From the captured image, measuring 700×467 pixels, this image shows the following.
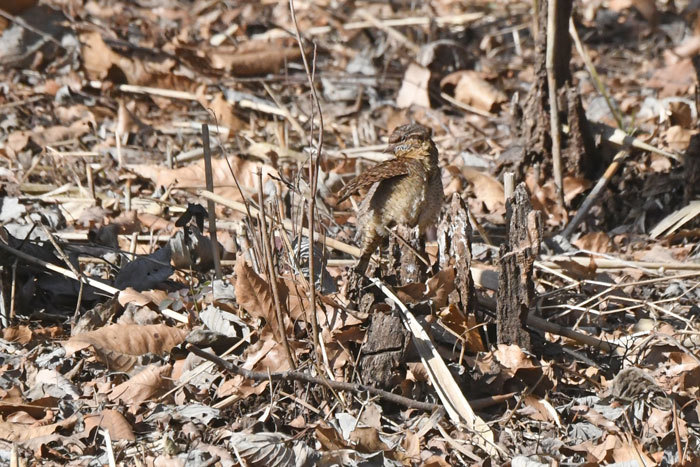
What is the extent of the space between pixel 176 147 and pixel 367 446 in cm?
355

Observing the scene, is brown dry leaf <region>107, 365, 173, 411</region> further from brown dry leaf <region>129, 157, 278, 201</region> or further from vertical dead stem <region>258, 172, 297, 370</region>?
brown dry leaf <region>129, 157, 278, 201</region>

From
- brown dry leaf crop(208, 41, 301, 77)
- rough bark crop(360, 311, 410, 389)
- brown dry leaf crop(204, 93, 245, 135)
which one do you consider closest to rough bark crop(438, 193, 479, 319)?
rough bark crop(360, 311, 410, 389)

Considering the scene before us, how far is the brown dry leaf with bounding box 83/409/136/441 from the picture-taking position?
10.6 ft

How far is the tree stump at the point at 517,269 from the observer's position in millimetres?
3410

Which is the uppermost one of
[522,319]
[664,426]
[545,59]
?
[545,59]

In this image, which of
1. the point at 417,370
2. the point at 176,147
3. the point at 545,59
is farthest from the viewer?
the point at 176,147

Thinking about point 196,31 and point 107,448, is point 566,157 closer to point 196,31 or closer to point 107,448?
point 107,448

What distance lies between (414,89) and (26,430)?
4.23 metres

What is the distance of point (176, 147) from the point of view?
616 centimetres

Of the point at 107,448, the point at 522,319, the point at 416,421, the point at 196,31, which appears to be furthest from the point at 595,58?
the point at 107,448

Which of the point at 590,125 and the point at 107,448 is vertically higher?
the point at 590,125

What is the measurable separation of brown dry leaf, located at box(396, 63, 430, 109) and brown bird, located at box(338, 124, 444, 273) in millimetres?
2491

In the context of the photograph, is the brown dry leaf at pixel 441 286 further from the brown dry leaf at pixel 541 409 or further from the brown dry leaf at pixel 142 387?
the brown dry leaf at pixel 142 387

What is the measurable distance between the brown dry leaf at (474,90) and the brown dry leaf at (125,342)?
3615mm
